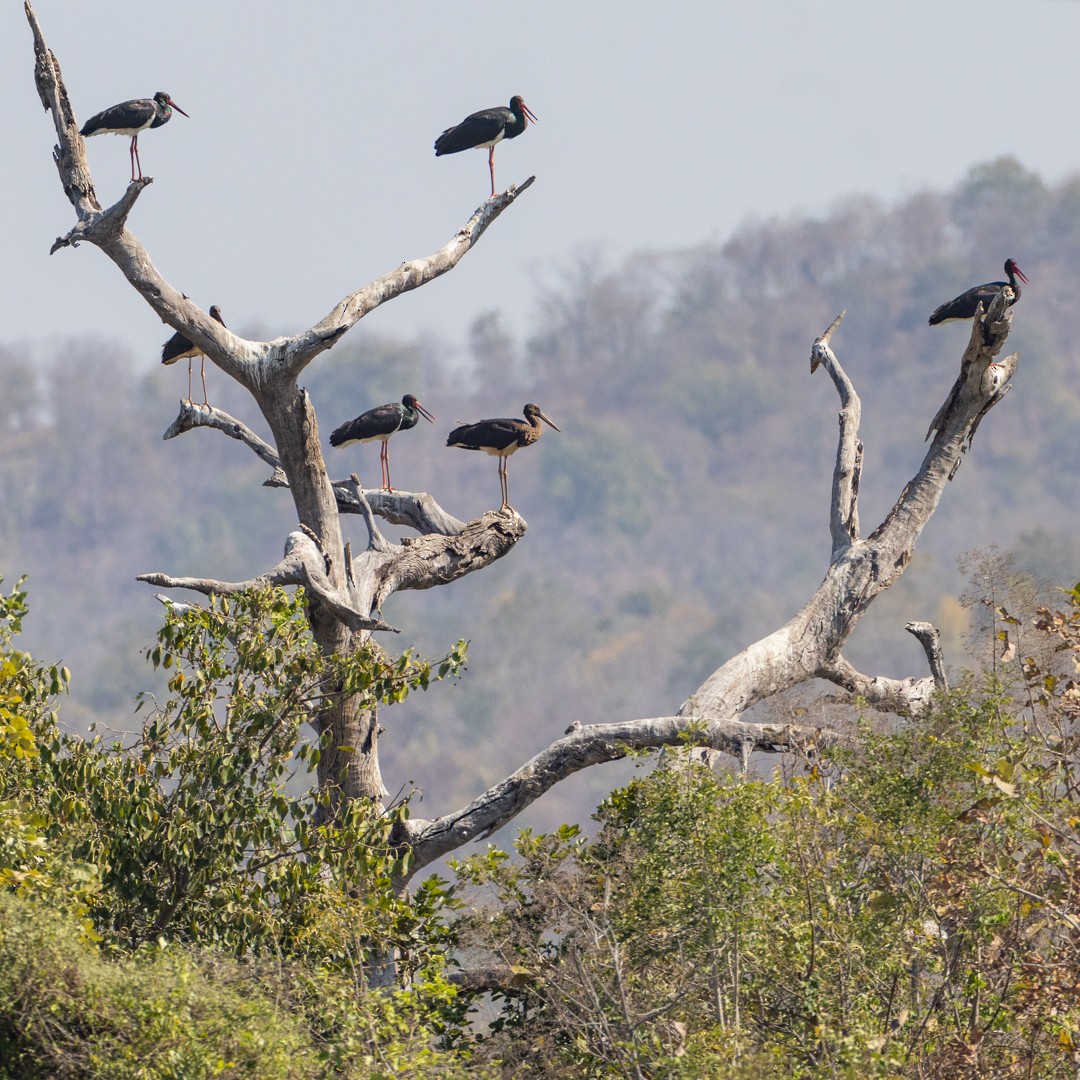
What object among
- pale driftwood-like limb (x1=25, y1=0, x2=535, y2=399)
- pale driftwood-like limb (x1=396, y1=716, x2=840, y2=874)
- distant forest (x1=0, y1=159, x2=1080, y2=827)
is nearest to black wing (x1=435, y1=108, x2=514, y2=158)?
pale driftwood-like limb (x1=25, y1=0, x2=535, y2=399)

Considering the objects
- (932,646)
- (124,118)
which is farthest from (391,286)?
(124,118)

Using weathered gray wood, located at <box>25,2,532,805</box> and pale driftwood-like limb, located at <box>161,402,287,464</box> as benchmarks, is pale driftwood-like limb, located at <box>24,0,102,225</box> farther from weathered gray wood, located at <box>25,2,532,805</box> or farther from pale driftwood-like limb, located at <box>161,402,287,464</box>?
pale driftwood-like limb, located at <box>161,402,287,464</box>

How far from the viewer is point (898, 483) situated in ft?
297

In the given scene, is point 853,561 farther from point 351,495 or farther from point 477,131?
point 477,131

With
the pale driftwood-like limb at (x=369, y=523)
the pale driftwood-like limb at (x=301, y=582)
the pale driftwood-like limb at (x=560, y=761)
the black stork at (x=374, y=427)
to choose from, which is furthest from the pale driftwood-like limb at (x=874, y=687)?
the black stork at (x=374, y=427)

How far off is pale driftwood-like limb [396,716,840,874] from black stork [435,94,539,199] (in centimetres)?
591

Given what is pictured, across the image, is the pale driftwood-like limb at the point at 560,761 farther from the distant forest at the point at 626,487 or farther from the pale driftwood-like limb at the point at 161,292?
the distant forest at the point at 626,487

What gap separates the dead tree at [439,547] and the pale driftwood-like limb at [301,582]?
14mm

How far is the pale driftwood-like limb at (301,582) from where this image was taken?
27.2 ft

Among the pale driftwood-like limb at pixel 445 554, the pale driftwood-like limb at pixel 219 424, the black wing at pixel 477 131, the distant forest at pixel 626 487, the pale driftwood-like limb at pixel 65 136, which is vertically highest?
the distant forest at pixel 626 487

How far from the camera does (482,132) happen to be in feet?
45.5

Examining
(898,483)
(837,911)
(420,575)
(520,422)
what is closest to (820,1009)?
(837,911)

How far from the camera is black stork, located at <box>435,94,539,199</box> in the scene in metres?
13.8

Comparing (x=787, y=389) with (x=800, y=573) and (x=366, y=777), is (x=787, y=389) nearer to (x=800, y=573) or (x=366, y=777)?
(x=800, y=573)
